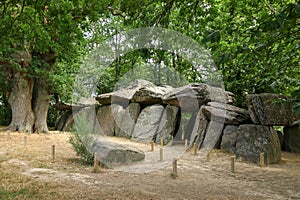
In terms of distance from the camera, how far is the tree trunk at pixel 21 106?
12.1 metres

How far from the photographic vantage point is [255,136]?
7.64 meters

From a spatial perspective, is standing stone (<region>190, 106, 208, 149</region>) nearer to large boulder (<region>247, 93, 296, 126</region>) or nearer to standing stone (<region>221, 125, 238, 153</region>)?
standing stone (<region>221, 125, 238, 153</region>)

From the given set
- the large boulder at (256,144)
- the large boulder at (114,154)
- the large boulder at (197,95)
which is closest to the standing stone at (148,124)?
the large boulder at (197,95)

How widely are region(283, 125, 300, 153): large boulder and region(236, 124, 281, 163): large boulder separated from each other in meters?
2.54

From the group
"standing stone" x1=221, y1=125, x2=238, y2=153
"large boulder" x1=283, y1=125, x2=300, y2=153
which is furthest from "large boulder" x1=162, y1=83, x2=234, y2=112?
"large boulder" x1=283, y1=125, x2=300, y2=153

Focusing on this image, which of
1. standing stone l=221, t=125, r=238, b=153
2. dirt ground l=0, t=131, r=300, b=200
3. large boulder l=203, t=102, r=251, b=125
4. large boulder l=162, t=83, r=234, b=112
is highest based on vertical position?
large boulder l=162, t=83, r=234, b=112

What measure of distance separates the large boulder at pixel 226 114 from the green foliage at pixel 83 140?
14.2 ft

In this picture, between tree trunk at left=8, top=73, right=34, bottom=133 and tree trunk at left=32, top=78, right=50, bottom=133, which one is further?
tree trunk at left=32, top=78, right=50, bottom=133

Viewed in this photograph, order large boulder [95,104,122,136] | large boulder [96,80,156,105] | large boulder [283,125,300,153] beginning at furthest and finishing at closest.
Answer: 1. large boulder [95,104,122,136]
2. large boulder [96,80,156,105]
3. large boulder [283,125,300,153]

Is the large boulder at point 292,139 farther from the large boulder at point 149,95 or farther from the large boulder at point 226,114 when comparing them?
the large boulder at point 149,95

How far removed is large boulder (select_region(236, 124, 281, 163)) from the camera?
7.37 meters

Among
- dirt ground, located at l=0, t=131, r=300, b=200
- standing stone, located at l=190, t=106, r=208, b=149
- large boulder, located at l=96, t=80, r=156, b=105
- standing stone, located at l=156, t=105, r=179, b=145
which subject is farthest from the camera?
large boulder, located at l=96, t=80, r=156, b=105

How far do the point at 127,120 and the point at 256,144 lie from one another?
7185 mm

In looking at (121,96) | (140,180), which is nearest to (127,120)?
(121,96)
